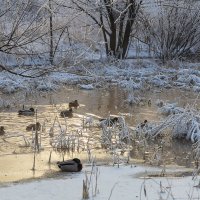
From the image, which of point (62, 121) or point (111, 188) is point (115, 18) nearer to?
point (62, 121)

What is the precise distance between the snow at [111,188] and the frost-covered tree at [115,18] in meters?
14.9

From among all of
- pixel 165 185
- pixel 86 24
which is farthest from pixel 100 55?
pixel 165 185

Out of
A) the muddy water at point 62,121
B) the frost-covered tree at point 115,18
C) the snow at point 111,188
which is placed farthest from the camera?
the frost-covered tree at point 115,18

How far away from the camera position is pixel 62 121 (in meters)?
12.0

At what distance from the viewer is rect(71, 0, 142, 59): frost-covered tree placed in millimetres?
22688

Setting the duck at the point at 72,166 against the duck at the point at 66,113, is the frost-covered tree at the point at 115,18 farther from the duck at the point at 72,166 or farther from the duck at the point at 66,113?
the duck at the point at 72,166

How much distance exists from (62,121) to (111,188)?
5.05 metres

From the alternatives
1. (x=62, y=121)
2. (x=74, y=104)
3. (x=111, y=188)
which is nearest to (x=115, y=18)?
(x=74, y=104)

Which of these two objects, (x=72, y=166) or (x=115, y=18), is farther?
(x=115, y=18)

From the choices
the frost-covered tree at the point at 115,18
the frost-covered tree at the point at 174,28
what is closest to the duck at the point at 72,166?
the frost-covered tree at the point at 115,18

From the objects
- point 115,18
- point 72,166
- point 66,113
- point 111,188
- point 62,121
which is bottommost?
point 111,188

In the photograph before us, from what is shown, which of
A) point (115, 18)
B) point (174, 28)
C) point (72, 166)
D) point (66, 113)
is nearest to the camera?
point (72, 166)

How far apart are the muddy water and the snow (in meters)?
0.64

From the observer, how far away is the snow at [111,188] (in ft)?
22.1
